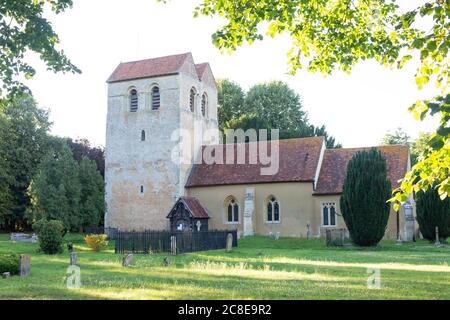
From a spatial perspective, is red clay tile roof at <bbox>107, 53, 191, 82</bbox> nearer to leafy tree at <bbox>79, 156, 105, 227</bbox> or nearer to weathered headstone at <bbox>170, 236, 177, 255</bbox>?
leafy tree at <bbox>79, 156, 105, 227</bbox>

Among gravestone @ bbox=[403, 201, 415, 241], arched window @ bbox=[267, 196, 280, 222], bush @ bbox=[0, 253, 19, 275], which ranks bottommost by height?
bush @ bbox=[0, 253, 19, 275]

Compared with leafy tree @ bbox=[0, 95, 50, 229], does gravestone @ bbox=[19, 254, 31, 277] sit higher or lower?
lower

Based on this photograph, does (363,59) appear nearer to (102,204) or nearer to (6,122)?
(102,204)

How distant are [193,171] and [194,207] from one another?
3.64 m

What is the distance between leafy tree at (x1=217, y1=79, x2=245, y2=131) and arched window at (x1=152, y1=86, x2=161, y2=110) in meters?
19.2

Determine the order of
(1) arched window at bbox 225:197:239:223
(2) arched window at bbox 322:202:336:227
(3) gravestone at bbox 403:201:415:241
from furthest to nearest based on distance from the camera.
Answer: (1) arched window at bbox 225:197:239:223 < (2) arched window at bbox 322:202:336:227 < (3) gravestone at bbox 403:201:415:241

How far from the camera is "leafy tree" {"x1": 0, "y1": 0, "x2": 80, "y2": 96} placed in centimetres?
1217

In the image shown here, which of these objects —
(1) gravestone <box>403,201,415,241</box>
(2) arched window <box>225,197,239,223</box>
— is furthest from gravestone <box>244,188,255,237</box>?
(1) gravestone <box>403,201,415,241</box>

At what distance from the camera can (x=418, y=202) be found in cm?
3256

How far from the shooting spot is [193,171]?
40062 mm

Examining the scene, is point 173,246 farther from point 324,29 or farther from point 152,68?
point 152,68

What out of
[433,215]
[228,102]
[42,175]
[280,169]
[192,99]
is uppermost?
[228,102]

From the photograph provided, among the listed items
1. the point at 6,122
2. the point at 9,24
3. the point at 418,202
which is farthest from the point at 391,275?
the point at 6,122

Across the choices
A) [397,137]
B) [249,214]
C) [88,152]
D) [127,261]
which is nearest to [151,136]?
[249,214]
